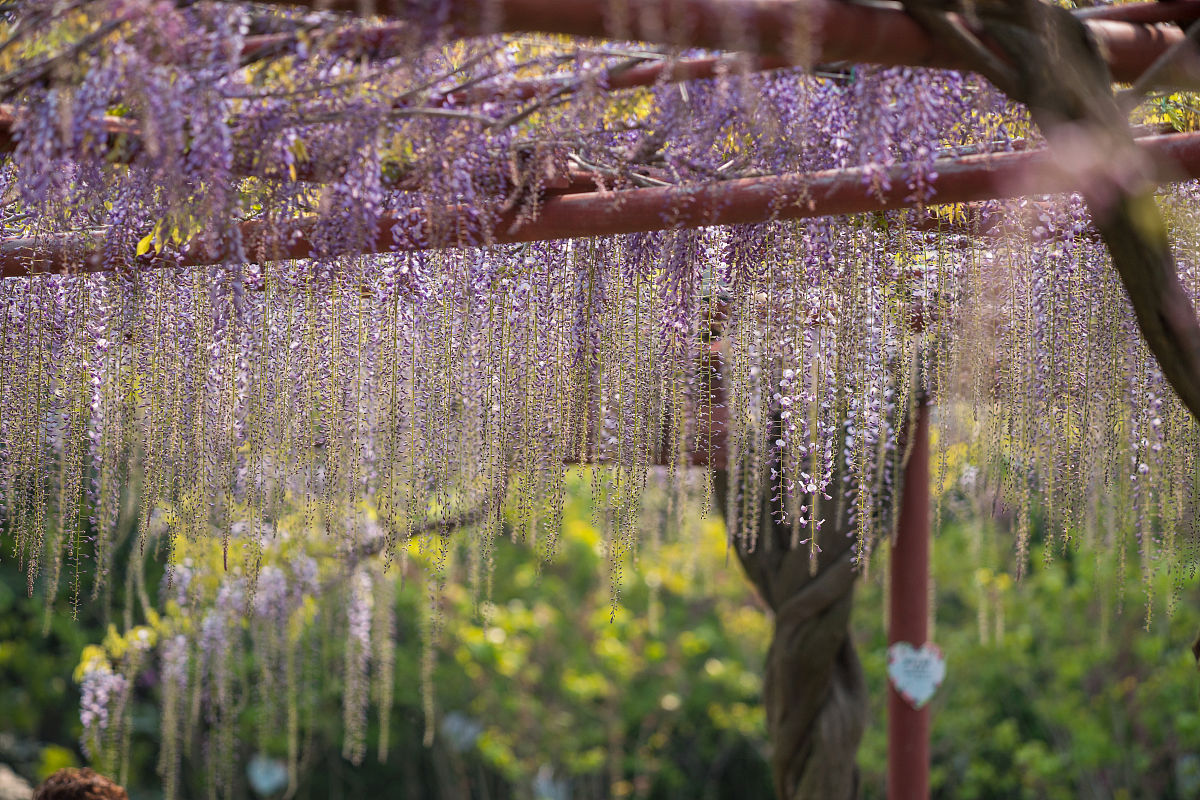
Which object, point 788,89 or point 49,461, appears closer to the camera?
point 788,89

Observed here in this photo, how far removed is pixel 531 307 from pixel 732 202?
1033 millimetres

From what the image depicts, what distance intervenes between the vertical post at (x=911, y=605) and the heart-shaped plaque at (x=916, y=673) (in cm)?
4

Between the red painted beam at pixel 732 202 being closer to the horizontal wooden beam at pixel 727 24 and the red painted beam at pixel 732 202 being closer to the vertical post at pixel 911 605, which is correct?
the horizontal wooden beam at pixel 727 24

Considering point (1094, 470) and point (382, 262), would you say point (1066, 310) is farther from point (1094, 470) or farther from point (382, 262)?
point (382, 262)

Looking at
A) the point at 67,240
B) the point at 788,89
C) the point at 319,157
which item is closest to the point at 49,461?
the point at 67,240

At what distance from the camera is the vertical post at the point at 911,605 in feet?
13.1

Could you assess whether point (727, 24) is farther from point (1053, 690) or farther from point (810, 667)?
point (1053, 690)

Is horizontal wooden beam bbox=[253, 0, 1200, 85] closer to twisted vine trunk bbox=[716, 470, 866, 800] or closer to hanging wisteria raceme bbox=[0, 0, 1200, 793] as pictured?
hanging wisteria raceme bbox=[0, 0, 1200, 793]

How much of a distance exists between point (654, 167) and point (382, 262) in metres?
0.87

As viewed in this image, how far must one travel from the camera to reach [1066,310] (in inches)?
128

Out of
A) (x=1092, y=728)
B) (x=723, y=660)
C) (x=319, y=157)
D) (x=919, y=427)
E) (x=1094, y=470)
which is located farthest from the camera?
(x=723, y=660)

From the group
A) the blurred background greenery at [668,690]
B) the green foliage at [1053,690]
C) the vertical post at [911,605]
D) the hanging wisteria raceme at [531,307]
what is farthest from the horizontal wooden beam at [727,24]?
the blurred background greenery at [668,690]

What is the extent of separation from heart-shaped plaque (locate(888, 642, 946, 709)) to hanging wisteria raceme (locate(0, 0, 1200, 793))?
0.46 metres

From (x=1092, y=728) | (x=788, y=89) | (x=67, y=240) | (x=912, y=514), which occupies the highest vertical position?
(x=788, y=89)
